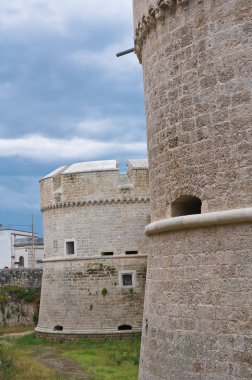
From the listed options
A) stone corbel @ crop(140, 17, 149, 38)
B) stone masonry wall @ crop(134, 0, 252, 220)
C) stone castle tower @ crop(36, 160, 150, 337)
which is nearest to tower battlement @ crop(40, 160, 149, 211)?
stone castle tower @ crop(36, 160, 150, 337)

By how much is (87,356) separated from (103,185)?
17.9ft

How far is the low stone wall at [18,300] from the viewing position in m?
22.2

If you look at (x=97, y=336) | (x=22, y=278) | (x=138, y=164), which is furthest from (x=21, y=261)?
(x=138, y=164)

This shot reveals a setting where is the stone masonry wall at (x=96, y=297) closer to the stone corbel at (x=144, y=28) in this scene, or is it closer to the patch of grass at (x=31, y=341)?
the patch of grass at (x=31, y=341)

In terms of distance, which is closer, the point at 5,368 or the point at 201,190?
the point at 201,190

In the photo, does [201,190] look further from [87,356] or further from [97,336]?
[97,336]

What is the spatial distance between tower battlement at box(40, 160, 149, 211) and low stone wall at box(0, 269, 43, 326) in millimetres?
6210

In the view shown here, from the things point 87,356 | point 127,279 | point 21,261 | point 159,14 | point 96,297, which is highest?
point 159,14

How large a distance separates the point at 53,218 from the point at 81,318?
11.5 feet

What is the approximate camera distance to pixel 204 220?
15.7 ft

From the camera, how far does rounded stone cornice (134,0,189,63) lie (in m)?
5.32

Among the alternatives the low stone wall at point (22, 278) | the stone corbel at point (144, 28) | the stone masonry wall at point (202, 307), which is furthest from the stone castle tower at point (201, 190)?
the low stone wall at point (22, 278)

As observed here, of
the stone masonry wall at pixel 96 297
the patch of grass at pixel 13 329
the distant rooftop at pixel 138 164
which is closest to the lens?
the stone masonry wall at pixel 96 297

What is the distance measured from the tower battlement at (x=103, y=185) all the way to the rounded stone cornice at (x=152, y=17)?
37.6ft
